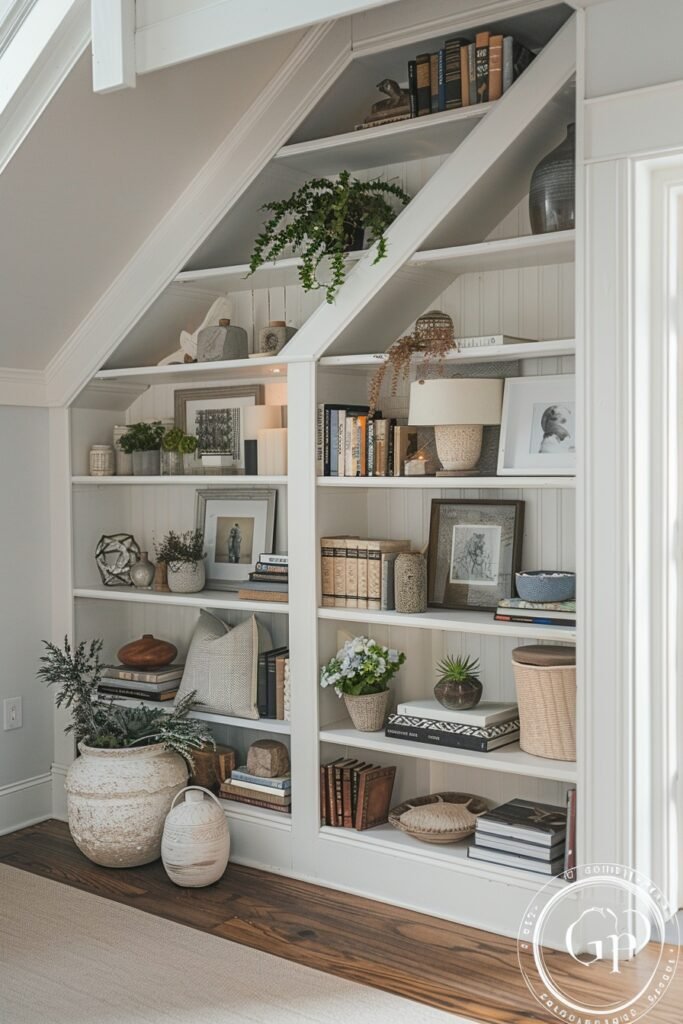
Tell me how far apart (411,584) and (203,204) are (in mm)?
1485

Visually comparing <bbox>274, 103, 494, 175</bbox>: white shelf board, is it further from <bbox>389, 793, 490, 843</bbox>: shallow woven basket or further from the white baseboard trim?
the white baseboard trim

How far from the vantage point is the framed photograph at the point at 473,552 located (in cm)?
325

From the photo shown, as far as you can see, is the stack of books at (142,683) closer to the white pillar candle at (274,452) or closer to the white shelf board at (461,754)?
the white shelf board at (461,754)

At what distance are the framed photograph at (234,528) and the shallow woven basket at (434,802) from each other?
1005 millimetres

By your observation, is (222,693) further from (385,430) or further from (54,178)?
(54,178)

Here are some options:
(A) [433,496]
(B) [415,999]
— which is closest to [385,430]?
(A) [433,496]

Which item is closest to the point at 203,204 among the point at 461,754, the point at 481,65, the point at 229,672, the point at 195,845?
the point at 481,65

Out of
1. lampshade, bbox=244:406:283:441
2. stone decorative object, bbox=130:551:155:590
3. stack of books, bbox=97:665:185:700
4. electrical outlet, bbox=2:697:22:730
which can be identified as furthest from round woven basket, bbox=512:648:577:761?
electrical outlet, bbox=2:697:22:730

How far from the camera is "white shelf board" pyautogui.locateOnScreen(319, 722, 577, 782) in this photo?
116 inches

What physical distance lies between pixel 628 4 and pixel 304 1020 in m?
2.62

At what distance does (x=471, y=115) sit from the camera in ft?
9.98

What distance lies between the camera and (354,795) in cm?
337
